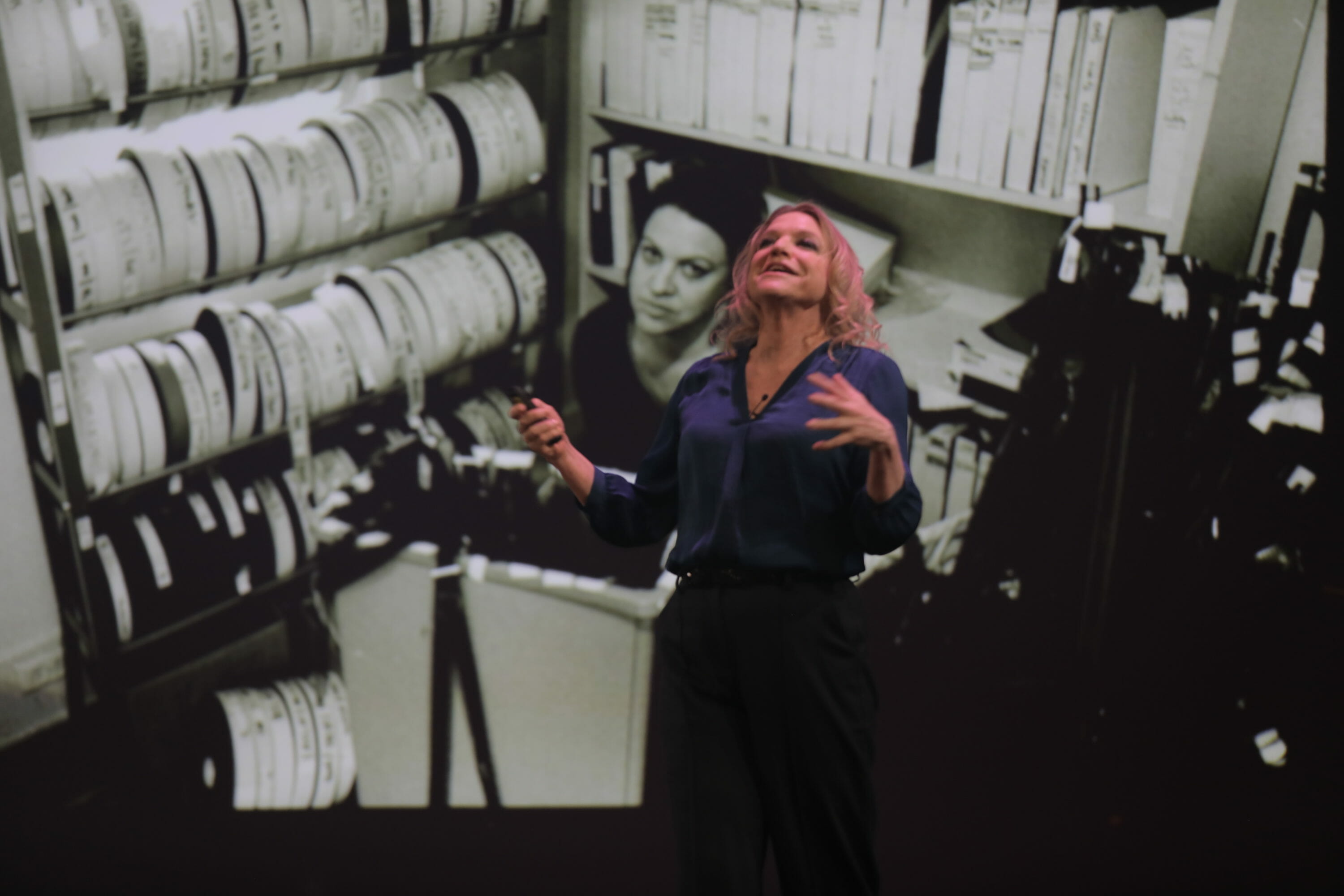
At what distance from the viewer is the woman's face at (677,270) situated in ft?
7.97

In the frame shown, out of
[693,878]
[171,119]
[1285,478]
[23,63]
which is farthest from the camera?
[171,119]

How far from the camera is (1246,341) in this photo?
1.93m

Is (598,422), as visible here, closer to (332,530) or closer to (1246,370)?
(332,530)

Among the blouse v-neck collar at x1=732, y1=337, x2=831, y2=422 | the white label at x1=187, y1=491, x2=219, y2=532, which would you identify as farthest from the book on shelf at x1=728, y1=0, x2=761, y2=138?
the white label at x1=187, y1=491, x2=219, y2=532

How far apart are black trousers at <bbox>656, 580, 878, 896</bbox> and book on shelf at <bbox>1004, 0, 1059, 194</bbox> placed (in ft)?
3.33

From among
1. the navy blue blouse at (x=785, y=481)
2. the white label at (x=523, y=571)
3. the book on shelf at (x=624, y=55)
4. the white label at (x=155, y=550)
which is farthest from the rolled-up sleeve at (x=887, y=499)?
the white label at (x=155, y=550)

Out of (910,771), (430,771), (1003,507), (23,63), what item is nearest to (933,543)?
(1003,507)

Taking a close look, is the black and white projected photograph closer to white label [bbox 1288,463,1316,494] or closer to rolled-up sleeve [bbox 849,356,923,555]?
white label [bbox 1288,463,1316,494]

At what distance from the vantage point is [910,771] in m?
2.44

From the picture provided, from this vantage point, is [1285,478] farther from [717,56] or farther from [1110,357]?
[717,56]

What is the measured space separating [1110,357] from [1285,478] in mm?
382

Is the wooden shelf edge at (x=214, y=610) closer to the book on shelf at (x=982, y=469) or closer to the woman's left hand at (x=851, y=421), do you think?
the book on shelf at (x=982, y=469)

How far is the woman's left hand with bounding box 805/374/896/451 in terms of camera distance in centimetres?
116

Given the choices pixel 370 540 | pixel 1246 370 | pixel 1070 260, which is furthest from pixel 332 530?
pixel 1246 370
